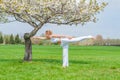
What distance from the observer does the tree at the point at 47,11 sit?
71.5ft

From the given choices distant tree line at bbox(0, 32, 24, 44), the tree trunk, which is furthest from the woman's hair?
distant tree line at bbox(0, 32, 24, 44)

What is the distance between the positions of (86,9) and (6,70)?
6.87 m

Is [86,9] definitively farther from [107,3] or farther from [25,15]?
[25,15]

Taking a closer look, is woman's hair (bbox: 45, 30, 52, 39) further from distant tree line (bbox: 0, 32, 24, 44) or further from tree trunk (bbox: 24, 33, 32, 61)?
distant tree line (bbox: 0, 32, 24, 44)

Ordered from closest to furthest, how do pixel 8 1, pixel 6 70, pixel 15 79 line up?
pixel 15 79 < pixel 6 70 < pixel 8 1

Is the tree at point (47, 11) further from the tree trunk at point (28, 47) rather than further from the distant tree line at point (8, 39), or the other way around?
the distant tree line at point (8, 39)

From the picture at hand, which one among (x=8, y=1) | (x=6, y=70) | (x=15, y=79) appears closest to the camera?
(x=15, y=79)

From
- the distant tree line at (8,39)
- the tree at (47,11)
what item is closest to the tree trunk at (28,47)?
the tree at (47,11)

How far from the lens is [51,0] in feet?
71.4

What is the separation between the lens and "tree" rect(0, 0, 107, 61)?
21781 millimetres

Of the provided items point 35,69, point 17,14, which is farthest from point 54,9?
point 35,69

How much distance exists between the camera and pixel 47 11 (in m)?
22.0

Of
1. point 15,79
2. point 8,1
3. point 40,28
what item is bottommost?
point 15,79

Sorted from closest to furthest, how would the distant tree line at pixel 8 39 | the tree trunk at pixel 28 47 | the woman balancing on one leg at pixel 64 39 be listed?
the woman balancing on one leg at pixel 64 39 → the tree trunk at pixel 28 47 → the distant tree line at pixel 8 39
